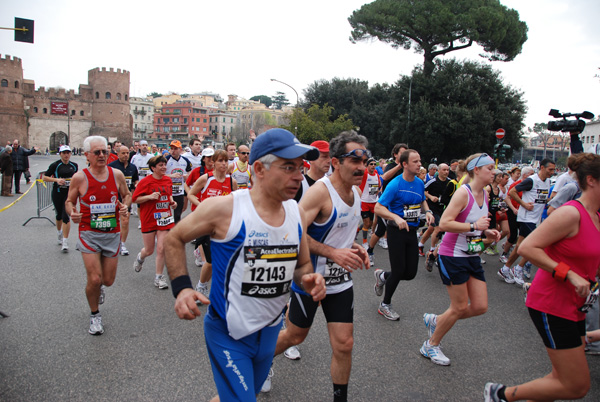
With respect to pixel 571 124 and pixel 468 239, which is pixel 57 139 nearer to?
pixel 571 124

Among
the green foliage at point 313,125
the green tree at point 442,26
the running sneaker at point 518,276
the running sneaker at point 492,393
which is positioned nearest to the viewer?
the running sneaker at point 492,393

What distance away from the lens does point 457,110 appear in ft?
100

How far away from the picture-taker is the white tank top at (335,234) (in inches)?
123

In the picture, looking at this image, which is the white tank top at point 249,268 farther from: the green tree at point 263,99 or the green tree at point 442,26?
the green tree at point 263,99

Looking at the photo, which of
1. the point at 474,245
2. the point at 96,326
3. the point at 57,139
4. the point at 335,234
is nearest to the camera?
the point at 335,234

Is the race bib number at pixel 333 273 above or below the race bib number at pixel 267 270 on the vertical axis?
below

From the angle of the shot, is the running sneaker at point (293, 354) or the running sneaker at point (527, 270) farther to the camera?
the running sneaker at point (527, 270)

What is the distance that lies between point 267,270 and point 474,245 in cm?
255

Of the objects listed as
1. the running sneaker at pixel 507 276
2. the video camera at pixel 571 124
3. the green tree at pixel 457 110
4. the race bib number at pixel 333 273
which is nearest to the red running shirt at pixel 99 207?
the race bib number at pixel 333 273

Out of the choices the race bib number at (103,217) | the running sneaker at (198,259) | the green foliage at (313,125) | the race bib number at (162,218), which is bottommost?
the running sneaker at (198,259)

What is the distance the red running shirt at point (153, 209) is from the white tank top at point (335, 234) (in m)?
3.60

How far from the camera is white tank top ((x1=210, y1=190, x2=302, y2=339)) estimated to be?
84.5 inches

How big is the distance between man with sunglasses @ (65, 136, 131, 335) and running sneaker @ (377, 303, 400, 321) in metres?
3.21

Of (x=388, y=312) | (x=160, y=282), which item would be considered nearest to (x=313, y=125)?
(x=160, y=282)
